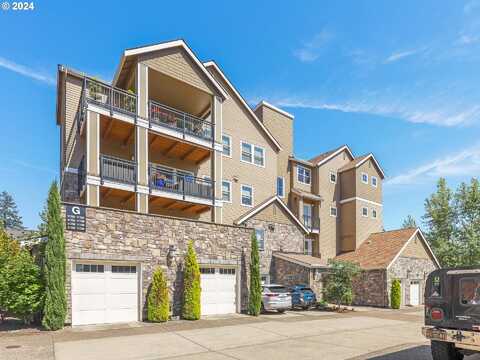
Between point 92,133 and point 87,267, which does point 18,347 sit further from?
point 92,133

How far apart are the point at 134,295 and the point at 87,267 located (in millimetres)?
2151

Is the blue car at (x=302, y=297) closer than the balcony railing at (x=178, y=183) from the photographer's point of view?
No

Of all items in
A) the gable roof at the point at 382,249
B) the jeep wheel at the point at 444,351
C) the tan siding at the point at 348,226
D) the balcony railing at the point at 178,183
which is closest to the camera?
the jeep wheel at the point at 444,351

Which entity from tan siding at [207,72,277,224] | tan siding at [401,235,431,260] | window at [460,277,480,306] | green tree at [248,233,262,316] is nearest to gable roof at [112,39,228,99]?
tan siding at [207,72,277,224]

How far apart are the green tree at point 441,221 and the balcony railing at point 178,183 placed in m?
29.7

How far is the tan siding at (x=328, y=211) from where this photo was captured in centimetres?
3086

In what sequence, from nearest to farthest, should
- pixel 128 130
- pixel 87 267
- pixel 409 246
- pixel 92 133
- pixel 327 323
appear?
1. pixel 87 267
2. pixel 327 323
3. pixel 92 133
4. pixel 128 130
5. pixel 409 246

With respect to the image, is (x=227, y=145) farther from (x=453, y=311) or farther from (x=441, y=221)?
(x=441, y=221)

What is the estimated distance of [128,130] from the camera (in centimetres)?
1930

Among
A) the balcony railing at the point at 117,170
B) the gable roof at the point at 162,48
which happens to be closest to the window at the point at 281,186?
the gable roof at the point at 162,48

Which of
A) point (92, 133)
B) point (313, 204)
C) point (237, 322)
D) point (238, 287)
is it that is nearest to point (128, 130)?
point (92, 133)

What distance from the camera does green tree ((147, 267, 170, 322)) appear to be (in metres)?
13.9

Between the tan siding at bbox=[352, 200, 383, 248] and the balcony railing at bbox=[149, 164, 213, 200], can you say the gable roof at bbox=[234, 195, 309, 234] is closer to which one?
the balcony railing at bbox=[149, 164, 213, 200]

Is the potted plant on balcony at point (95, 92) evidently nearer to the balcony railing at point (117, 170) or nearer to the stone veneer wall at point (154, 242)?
the balcony railing at point (117, 170)
